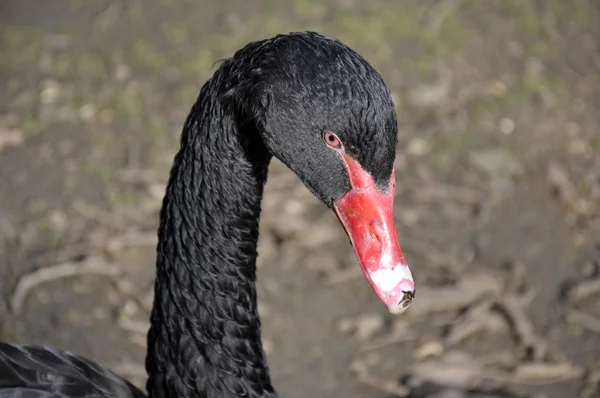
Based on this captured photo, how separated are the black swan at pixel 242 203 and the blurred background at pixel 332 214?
108cm

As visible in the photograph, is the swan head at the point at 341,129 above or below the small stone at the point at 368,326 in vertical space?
below

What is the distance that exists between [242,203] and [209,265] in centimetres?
19

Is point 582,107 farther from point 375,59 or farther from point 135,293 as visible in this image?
point 135,293

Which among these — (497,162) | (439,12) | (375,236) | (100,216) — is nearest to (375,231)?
(375,236)

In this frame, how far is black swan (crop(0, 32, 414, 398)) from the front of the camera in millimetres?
1968

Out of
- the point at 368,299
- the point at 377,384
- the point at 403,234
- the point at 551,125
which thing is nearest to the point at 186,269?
the point at 377,384

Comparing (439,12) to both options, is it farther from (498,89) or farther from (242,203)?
(242,203)

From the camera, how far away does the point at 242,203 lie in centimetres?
228

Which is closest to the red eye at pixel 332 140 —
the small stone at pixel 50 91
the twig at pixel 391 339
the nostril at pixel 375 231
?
the nostril at pixel 375 231

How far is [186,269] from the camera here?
7.70ft

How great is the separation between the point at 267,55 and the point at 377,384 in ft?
6.06

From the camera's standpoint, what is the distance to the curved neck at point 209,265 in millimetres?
2225

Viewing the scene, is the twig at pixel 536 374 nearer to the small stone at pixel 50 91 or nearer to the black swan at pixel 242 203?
the black swan at pixel 242 203

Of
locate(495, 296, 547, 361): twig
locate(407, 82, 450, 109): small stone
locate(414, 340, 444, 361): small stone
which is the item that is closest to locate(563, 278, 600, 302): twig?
locate(495, 296, 547, 361): twig
